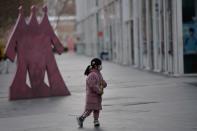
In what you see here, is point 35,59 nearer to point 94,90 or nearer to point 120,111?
point 120,111

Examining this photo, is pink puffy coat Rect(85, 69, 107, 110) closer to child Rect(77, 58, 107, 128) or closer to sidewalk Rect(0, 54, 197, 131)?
child Rect(77, 58, 107, 128)

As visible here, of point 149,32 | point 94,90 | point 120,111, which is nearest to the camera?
point 94,90

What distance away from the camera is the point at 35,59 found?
22844mm

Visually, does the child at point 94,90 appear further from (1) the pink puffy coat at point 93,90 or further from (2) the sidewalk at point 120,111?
(2) the sidewalk at point 120,111

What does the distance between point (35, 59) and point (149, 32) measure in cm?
1601

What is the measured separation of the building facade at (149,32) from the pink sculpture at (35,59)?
9016 mm

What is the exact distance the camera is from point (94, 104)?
1397 centimetres

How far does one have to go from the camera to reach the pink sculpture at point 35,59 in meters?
22.5

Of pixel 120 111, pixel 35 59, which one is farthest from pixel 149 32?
pixel 120 111

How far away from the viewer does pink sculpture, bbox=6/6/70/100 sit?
22.5 meters

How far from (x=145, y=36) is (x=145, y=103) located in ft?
70.5

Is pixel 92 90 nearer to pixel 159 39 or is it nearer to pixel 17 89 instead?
pixel 17 89

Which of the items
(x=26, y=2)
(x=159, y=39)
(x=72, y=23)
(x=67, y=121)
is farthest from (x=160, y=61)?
(x=72, y=23)

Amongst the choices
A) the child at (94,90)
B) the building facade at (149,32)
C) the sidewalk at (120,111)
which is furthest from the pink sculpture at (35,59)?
the building facade at (149,32)
